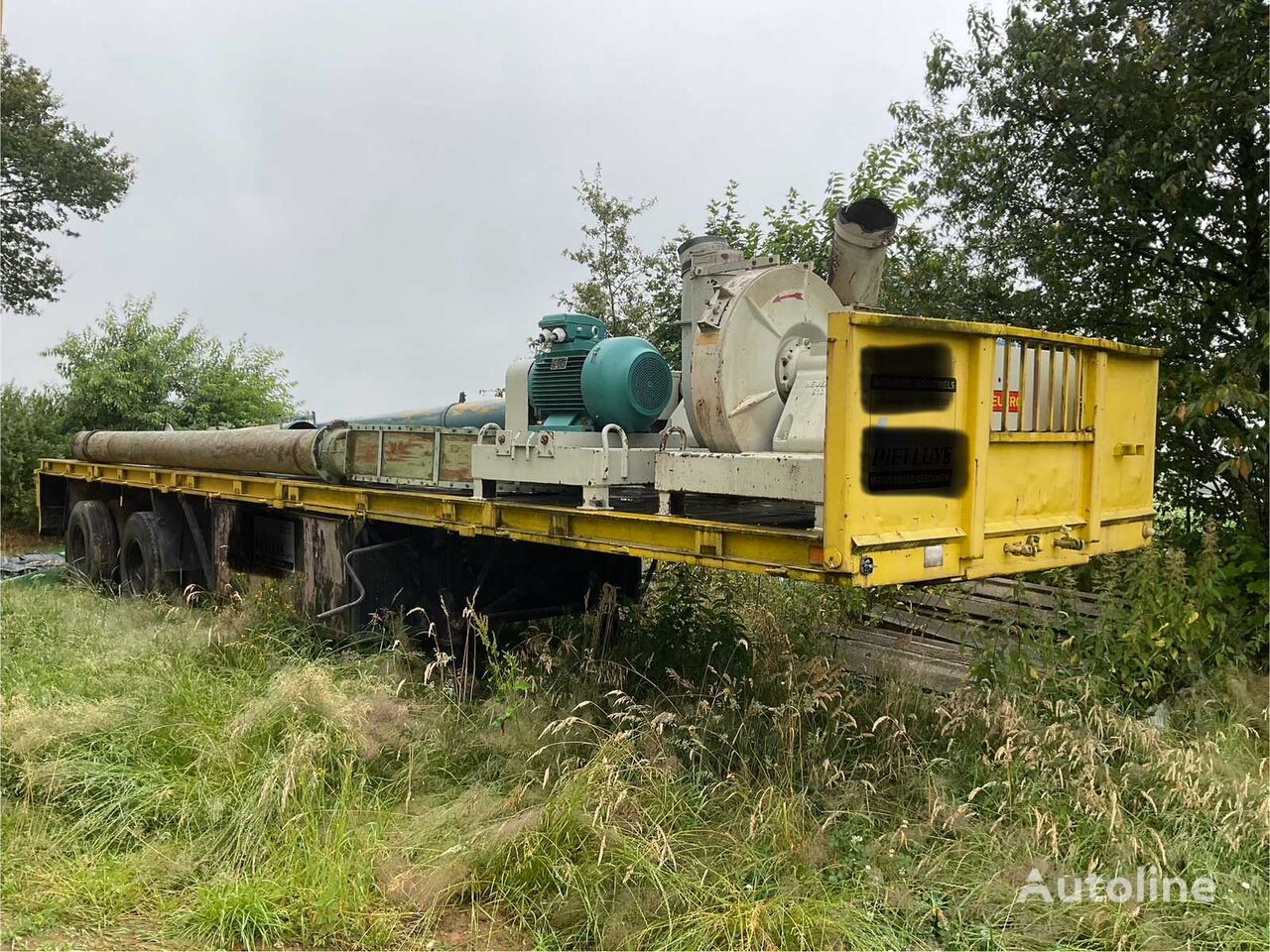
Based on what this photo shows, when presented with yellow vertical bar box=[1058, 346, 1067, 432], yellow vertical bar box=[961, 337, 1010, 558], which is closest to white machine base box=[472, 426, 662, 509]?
yellow vertical bar box=[961, 337, 1010, 558]

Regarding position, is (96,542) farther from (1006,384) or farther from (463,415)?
(1006,384)

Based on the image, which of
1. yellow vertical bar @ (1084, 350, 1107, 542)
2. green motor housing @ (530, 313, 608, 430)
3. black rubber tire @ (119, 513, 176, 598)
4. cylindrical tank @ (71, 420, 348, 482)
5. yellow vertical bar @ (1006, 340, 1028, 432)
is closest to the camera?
yellow vertical bar @ (1006, 340, 1028, 432)

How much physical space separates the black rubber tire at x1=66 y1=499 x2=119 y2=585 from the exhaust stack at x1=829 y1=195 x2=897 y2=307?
330 inches

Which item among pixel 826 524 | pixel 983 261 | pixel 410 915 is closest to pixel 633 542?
pixel 826 524

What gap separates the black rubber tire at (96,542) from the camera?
35.9 feet

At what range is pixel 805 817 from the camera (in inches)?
178

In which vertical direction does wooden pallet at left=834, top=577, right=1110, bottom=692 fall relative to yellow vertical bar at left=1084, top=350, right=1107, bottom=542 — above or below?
below

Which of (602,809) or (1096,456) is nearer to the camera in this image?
(602,809)

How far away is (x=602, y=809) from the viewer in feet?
14.2

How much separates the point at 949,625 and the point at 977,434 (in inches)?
170

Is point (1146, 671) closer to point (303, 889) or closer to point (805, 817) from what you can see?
point (805, 817)

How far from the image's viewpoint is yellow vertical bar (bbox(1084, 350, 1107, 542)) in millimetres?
5223

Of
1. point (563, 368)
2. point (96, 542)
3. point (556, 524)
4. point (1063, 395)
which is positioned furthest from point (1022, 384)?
point (96, 542)

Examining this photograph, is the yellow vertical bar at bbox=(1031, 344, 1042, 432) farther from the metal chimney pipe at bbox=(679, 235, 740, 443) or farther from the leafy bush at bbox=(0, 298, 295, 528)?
the leafy bush at bbox=(0, 298, 295, 528)
